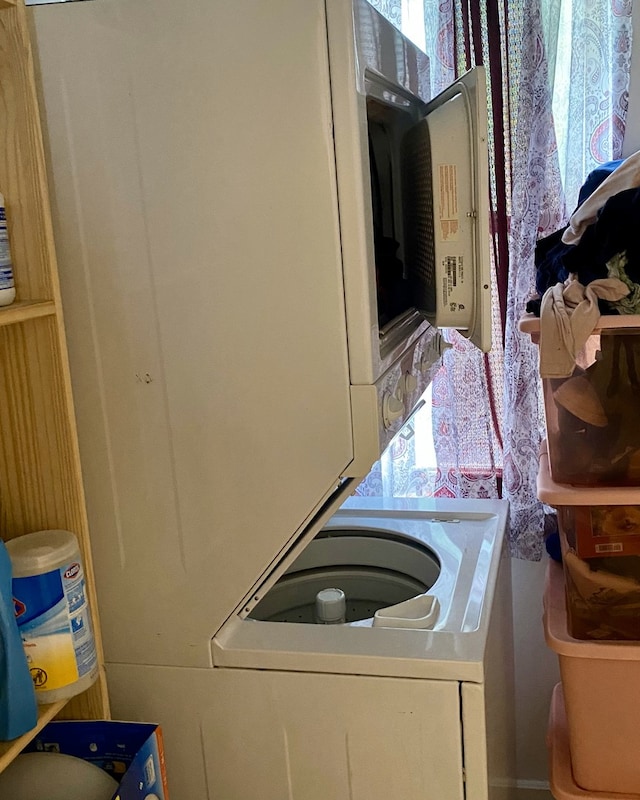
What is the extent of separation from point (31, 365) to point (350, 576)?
2.95 ft

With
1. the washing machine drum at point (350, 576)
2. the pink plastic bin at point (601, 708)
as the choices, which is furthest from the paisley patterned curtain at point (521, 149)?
the pink plastic bin at point (601, 708)

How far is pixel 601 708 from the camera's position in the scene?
65.4 inches

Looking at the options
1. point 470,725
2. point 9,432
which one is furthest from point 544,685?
point 9,432

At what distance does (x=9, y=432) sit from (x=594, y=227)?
1071mm

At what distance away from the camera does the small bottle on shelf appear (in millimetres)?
1121

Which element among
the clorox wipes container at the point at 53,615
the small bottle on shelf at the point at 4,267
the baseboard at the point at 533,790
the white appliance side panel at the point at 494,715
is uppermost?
the small bottle on shelf at the point at 4,267

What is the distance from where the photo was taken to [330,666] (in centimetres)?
132

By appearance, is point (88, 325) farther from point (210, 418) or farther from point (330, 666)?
point (330, 666)

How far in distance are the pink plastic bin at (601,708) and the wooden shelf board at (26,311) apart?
1135 millimetres

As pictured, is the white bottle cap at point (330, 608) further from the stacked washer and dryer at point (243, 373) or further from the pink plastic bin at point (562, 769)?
the pink plastic bin at point (562, 769)

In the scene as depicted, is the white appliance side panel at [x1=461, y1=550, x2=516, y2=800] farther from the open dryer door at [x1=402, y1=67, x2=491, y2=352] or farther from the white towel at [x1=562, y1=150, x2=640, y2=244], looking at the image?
the white towel at [x1=562, y1=150, x2=640, y2=244]

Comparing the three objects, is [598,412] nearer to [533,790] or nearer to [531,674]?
[531,674]

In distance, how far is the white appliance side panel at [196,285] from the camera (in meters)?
1.17

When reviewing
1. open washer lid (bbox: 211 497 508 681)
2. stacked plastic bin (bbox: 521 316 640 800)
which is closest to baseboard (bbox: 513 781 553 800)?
stacked plastic bin (bbox: 521 316 640 800)
